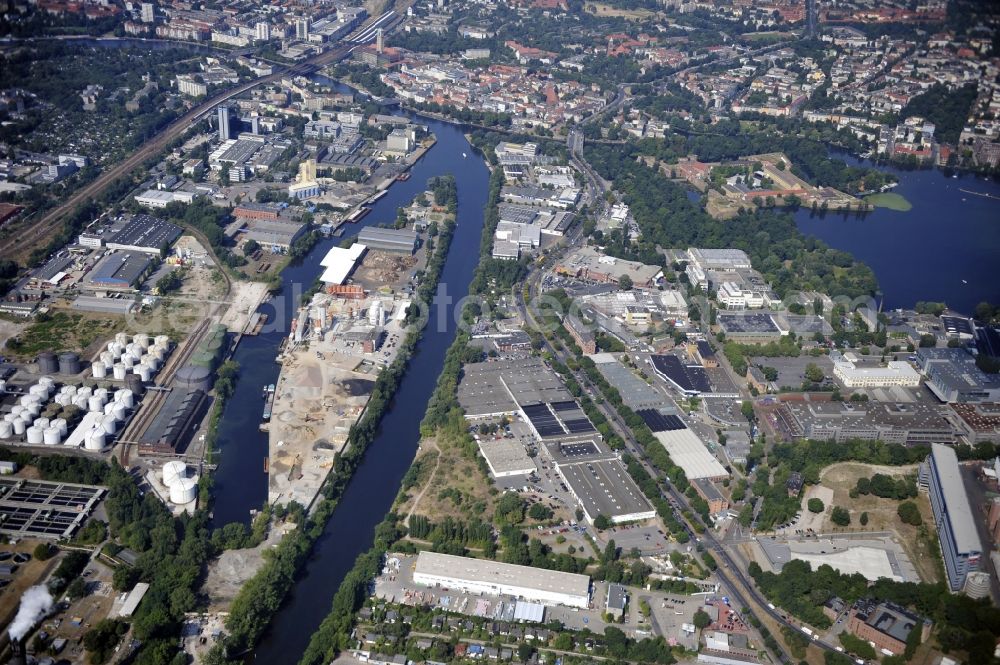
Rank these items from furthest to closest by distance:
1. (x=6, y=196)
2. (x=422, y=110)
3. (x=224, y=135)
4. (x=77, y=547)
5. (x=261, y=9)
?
(x=261, y=9) < (x=422, y=110) < (x=224, y=135) < (x=6, y=196) < (x=77, y=547)

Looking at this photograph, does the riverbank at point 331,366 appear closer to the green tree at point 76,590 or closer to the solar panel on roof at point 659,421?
the green tree at point 76,590

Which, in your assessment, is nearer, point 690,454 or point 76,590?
point 76,590

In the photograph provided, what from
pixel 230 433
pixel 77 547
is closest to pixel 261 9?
pixel 230 433

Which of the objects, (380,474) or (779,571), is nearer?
(779,571)

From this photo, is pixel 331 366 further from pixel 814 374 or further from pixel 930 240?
pixel 930 240

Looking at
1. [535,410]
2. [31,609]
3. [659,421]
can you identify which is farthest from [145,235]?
[659,421]

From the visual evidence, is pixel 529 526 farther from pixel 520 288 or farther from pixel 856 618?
pixel 520 288

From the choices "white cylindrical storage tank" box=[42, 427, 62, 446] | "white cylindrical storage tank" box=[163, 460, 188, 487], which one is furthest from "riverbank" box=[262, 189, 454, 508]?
"white cylindrical storage tank" box=[42, 427, 62, 446]
